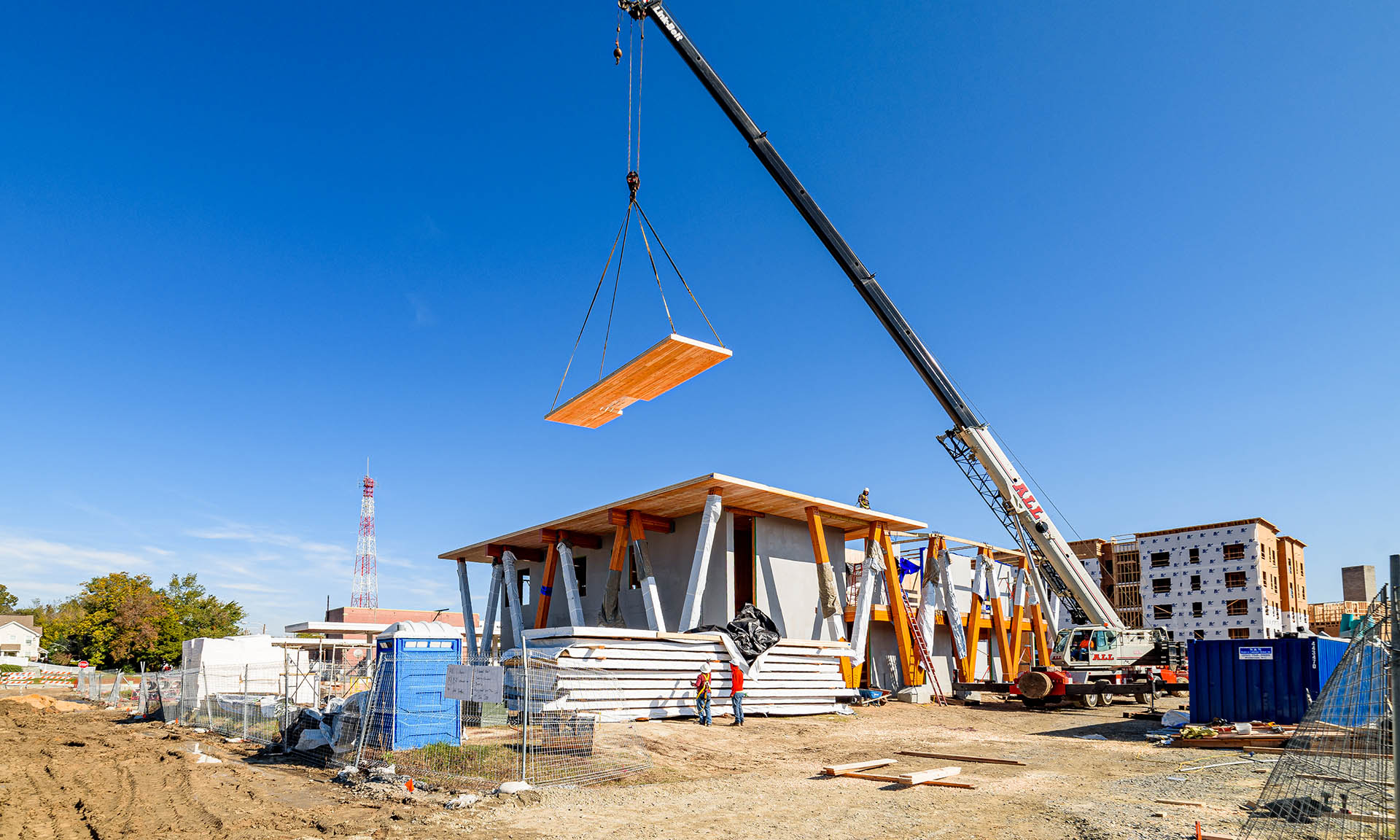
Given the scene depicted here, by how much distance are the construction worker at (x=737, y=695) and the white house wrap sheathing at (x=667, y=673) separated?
91 centimetres

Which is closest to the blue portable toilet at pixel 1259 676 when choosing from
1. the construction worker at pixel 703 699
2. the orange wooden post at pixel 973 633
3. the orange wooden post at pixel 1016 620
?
the construction worker at pixel 703 699

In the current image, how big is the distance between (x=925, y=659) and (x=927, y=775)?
55.5 feet

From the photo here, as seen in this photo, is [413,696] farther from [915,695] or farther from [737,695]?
[915,695]

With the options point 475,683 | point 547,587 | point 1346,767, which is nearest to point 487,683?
point 475,683

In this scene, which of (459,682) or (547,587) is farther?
(547,587)

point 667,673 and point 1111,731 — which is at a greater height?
point 667,673

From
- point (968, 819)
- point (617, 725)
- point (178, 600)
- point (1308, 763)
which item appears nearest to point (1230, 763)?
point (1308, 763)

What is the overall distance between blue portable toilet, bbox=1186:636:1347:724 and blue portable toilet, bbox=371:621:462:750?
14951 mm

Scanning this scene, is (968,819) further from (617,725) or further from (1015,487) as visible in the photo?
(1015,487)

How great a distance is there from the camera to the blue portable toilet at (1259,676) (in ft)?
55.3

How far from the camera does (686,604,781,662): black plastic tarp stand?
69.6 ft

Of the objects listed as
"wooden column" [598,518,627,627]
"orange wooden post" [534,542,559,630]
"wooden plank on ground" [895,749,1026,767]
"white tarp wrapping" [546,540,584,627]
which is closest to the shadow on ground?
"wooden plank on ground" [895,749,1026,767]

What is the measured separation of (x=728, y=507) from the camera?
25094 mm

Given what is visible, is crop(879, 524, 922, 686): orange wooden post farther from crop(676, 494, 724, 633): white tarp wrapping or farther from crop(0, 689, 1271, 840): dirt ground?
crop(0, 689, 1271, 840): dirt ground
